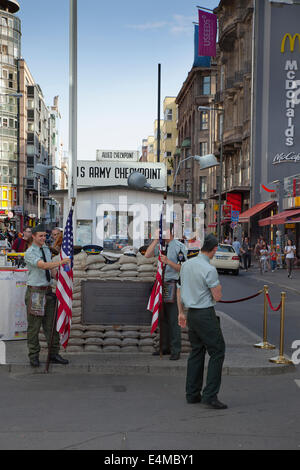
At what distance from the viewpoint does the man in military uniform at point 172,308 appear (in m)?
8.44

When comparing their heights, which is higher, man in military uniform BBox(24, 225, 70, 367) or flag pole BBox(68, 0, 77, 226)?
flag pole BBox(68, 0, 77, 226)

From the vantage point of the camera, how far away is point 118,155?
14602 millimetres

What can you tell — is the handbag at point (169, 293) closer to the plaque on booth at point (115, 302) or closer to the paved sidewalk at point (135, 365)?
the plaque on booth at point (115, 302)

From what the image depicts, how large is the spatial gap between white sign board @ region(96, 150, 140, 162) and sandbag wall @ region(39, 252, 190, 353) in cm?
605

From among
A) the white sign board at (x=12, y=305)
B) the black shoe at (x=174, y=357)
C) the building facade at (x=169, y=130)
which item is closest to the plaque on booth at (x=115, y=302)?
the black shoe at (x=174, y=357)

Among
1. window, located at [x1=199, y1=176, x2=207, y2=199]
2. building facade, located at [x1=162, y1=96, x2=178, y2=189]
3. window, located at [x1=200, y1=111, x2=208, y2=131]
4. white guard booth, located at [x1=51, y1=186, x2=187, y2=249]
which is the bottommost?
white guard booth, located at [x1=51, y1=186, x2=187, y2=249]

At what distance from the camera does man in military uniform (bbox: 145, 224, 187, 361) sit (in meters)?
8.44

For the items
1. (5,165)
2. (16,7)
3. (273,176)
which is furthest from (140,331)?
(16,7)

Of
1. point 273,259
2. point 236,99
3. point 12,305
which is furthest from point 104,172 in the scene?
point 236,99

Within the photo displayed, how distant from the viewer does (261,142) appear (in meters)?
43.2

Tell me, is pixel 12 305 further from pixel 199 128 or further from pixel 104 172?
pixel 199 128

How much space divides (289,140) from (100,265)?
34.9 metres

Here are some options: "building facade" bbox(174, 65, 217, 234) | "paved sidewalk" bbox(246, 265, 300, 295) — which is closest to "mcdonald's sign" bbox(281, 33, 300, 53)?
"paved sidewalk" bbox(246, 265, 300, 295)

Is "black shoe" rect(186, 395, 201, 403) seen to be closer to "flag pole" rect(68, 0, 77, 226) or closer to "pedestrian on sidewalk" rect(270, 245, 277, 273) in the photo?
"flag pole" rect(68, 0, 77, 226)
